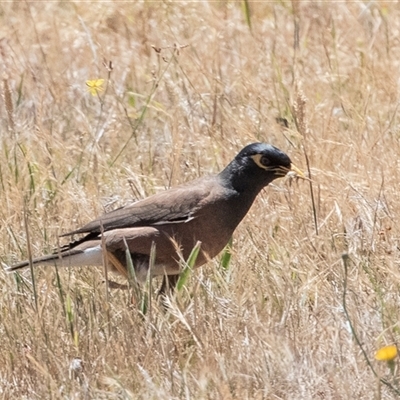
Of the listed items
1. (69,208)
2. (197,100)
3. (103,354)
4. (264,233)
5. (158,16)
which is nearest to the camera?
(103,354)

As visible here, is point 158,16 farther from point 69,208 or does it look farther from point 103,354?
point 103,354

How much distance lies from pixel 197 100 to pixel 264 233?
5.11 ft

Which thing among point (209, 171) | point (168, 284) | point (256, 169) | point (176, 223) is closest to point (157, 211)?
point (176, 223)

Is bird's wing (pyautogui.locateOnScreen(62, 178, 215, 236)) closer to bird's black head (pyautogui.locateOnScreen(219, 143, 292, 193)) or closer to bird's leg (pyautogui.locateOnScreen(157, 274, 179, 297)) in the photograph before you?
bird's black head (pyautogui.locateOnScreen(219, 143, 292, 193))

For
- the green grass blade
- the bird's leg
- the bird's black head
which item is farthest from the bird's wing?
the green grass blade

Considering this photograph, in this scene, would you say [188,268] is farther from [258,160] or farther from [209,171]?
[209,171]

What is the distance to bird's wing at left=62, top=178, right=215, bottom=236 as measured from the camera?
14.8 feet

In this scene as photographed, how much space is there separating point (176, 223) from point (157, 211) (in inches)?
3.6

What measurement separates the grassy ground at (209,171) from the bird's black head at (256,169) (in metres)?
0.19

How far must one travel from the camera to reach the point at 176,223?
4.51 m

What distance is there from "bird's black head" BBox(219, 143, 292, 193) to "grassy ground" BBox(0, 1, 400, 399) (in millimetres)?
186

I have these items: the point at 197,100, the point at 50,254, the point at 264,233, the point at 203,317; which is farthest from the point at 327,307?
the point at 197,100

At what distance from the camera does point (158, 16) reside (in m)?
7.18

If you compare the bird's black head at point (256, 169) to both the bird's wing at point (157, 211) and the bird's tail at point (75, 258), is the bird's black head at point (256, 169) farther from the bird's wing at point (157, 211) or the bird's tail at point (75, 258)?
the bird's tail at point (75, 258)
